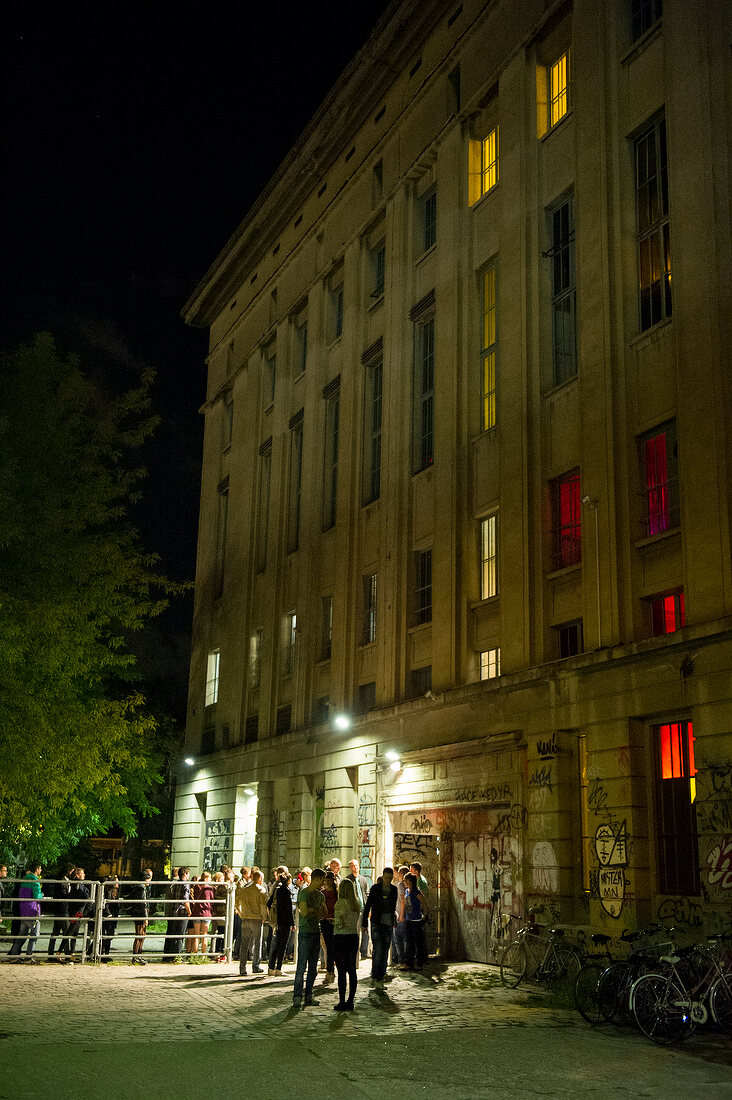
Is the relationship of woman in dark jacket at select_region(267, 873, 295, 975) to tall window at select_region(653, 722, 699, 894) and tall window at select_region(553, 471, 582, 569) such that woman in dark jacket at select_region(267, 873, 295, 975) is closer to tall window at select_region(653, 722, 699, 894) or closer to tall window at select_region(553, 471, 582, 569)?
tall window at select_region(653, 722, 699, 894)

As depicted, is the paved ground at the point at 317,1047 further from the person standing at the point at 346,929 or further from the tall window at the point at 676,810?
the tall window at the point at 676,810

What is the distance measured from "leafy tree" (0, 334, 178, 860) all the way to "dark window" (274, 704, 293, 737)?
7.39 m

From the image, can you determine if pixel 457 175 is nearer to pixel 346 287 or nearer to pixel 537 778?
pixel 346 287

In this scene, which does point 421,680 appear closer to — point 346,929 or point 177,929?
point 177,929

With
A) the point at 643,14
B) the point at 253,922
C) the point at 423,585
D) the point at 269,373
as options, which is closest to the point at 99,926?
the point at 253,922

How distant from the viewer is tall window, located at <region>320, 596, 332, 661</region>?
94.5 ft

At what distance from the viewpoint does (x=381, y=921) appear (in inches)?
663

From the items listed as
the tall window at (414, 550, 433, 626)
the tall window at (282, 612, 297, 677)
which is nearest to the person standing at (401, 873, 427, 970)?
the tall window at (414, 550, 433, 626)

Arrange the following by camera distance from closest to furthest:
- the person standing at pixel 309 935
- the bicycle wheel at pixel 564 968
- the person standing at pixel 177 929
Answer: the person standing at pixel 309 935
the bicycle wheel at pixel 564 968
the person standing at pixel 177 929

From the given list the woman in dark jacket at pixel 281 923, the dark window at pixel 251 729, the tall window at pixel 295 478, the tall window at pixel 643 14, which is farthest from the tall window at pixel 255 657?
the tall window at pixel 643 14

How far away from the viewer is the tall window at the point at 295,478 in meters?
31.8

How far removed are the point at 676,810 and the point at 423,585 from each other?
384 inches

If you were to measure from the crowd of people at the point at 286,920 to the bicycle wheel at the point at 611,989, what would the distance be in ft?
10.4

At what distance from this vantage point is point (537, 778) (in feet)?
59.5
